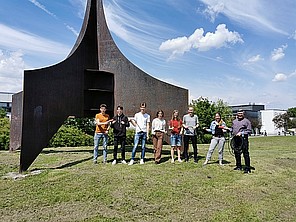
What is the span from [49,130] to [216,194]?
4853 mm

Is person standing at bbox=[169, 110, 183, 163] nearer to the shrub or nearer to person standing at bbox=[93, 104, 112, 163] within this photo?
person standing at bbox=[93, 104, 112, 163]

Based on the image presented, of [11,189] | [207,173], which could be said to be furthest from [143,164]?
[11,189]

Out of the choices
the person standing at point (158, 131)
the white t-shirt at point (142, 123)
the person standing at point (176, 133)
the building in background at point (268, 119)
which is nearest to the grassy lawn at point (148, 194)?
the person standing at point (158, 131)

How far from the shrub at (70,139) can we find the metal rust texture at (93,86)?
4077 millimetres

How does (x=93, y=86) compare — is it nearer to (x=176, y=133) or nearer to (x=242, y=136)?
(x=176, y=133)

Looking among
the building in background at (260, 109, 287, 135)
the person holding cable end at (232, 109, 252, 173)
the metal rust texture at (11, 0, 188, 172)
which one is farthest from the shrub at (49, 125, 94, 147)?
the building in background at (260, 109, 287, 135)

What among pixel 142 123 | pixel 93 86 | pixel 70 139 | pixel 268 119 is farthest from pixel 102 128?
pixel 268 119

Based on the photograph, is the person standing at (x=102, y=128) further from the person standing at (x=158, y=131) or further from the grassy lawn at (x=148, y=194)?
the person standing at (x=158, y=131)

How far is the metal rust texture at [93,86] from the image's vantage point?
27.0 feet

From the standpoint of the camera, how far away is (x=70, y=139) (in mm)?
15555

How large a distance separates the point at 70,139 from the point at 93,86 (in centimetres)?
623

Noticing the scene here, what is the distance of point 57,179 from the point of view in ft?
21.2

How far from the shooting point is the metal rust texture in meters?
8.23

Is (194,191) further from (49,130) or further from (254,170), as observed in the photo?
(49,130)
